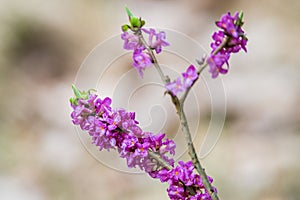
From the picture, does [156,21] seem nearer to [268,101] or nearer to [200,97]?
[200,97]

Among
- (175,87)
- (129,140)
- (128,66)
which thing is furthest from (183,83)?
(128,66)

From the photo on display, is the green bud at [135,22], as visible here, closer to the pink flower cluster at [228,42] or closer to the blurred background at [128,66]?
the pink flower cluster at [228,42]

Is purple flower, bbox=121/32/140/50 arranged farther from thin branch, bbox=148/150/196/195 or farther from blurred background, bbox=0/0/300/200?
blurred background, bbox=0/0/300/200

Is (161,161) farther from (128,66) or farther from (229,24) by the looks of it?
(128,66)

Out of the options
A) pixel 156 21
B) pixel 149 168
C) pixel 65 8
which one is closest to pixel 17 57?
pixel 65 8

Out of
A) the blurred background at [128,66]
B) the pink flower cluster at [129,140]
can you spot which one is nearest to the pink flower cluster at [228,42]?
the pink flower cluster at [129,140]
